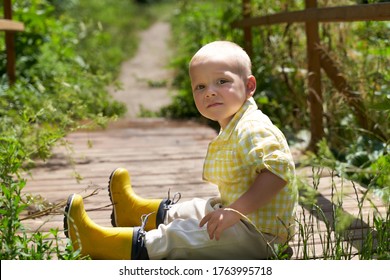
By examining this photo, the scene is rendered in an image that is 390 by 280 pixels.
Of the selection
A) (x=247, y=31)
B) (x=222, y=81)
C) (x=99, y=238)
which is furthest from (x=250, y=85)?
(x=247, y=31)

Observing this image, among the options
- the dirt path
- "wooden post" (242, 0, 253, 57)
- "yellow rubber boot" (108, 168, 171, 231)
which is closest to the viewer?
"yellow rubber boot" (108, 168, 171, 231)

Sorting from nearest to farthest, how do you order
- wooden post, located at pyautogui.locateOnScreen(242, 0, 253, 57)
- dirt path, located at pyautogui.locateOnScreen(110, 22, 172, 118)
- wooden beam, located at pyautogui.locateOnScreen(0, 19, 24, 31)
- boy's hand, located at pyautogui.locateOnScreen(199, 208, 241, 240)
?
boy's hand, located at pyautogui.locateOnScreen(199, 208, 241, 240) < wooden beam, located at pyautogui.locateOnScreen(0, 19, 24, 31) < wooden post, located at pyautogui.locateOnScreen(242, 0, 253, 57) < dirt path, located at pyautogui.locateOnScreen(110, 22, 172, 118)

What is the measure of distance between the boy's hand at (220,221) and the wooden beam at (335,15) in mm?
1281

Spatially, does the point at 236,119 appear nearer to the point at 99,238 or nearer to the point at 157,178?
the point at 99,238

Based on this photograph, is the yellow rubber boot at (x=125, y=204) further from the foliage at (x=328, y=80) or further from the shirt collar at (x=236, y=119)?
the foliage at (x=328, y=80)

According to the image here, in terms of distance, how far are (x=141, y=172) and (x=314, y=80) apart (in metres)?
1.32

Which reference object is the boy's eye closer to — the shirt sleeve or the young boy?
the young boy

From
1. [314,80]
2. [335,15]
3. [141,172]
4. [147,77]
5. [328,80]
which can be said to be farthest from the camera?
[147,77]

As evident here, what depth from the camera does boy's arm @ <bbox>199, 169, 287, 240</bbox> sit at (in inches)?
95.7

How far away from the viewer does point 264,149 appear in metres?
2.49

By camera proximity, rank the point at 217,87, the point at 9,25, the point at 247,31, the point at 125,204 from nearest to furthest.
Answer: the point at 217,87, the point at 125,204, the point at 9,25, the point at 247,31

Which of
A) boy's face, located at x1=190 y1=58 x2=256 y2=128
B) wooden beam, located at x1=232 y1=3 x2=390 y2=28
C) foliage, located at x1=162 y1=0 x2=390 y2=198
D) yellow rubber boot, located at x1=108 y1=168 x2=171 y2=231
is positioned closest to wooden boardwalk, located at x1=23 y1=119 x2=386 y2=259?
yellow rubber boot, located at x1=108 y1=168 x2=171 y2=231

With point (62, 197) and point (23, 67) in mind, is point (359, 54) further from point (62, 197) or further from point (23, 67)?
point (23, 67)
